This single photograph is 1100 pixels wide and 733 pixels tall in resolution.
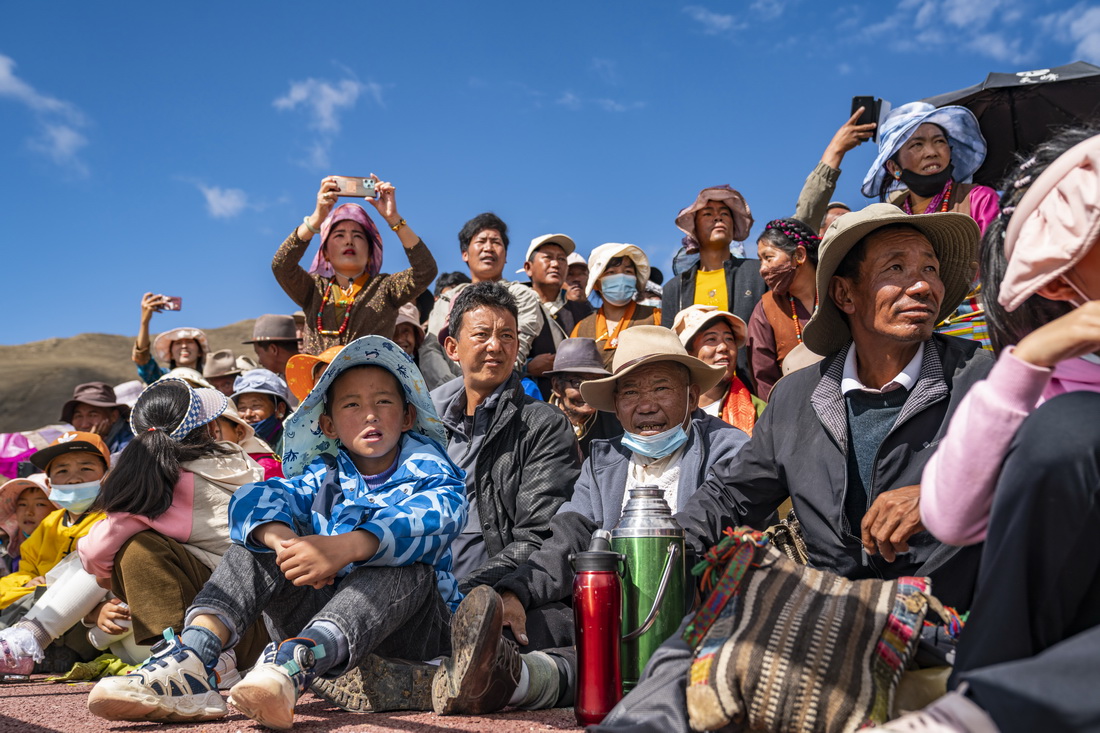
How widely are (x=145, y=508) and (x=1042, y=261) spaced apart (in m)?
3.57

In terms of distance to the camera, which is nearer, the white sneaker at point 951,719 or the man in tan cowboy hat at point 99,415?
the white sneaker at point 951,719

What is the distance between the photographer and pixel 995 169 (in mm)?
6371

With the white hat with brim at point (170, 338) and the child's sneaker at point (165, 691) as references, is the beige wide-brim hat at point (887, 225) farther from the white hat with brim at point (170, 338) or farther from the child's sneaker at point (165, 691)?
the white hat with brim at point (170, 338)

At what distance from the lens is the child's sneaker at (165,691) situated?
9.55ft

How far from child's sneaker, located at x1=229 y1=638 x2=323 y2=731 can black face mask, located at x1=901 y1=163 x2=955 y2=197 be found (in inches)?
185

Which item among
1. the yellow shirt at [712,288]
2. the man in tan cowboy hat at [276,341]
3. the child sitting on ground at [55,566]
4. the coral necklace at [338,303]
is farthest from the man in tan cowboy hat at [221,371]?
the yellow shirt at [712,288]

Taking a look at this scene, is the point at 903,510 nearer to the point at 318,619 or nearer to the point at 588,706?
the point at 588,706

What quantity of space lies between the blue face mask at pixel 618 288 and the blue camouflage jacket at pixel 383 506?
3.71 meters

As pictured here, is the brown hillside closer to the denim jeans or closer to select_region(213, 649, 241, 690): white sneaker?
select_region(213, 649, 241, 690): white sneaker

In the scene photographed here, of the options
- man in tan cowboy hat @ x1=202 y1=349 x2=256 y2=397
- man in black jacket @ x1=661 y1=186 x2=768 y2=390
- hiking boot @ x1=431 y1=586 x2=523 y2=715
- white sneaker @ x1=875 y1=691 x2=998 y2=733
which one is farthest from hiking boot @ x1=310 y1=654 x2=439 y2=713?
man in tan cowboy hat @ x1=202 y1=349 x2=256 y2=397

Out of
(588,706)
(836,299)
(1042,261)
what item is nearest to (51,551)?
(588,706)

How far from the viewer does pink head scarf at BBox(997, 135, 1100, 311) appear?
6.36ft

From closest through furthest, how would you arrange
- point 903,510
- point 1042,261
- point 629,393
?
point 1042,261
point 903,510
point 629,393

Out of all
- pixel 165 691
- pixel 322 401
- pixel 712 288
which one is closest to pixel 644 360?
pixel 322 401
